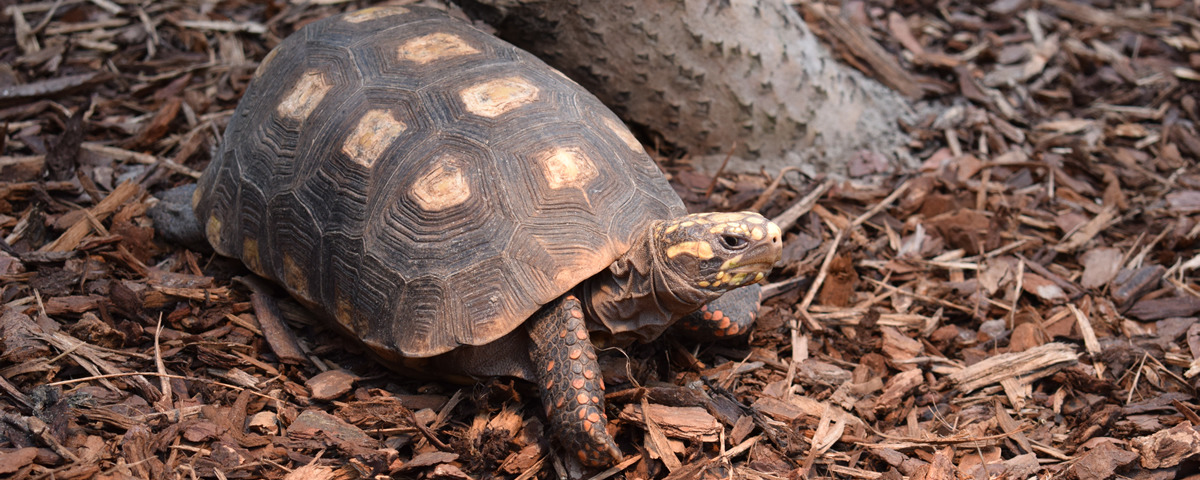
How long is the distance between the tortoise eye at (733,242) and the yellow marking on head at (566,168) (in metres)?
0.67

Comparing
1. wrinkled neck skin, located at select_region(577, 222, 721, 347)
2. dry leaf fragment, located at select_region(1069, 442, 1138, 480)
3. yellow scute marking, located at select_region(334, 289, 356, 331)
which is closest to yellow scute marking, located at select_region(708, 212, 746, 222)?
wrinkled neck skin, located at select_region(577, 222, 721, 347)

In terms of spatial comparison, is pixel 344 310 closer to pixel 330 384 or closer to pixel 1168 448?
pixel 330 384

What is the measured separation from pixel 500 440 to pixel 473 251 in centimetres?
80

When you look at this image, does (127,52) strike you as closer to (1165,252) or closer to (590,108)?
(590,108)

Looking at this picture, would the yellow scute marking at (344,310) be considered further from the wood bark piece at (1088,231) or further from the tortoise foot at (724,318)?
the wood bark piece at (1088,231)

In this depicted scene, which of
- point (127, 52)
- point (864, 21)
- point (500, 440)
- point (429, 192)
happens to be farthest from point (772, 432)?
point (127, 52)

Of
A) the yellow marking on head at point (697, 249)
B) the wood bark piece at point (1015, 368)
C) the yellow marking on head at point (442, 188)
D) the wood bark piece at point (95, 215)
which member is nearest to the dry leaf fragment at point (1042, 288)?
the wood bark piece at point (1015, 368)

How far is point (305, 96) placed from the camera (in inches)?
153

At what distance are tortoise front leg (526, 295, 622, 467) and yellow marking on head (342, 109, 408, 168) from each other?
1084 millimetres

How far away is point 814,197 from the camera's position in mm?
4941

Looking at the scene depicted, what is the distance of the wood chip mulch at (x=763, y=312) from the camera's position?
332 cm

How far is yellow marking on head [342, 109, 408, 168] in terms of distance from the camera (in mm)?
3531

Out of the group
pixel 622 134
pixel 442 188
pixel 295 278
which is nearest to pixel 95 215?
pixel 295 278

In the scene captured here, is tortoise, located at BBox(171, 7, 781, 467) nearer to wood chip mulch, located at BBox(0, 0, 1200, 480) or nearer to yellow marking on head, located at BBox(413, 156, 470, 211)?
yellow marking on head, located at BBox(413, 156, 470, 211)
